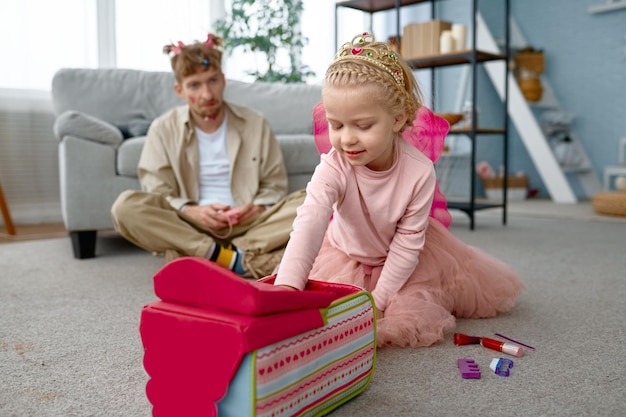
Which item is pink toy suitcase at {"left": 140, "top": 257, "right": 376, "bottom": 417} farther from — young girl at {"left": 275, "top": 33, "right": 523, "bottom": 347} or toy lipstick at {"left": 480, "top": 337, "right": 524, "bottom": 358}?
toy lipstick at {"left": 480, "top": 337, "right": 524, "bottom": 358}

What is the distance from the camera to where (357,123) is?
1037 mm

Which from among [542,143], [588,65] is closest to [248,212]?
[542,143]

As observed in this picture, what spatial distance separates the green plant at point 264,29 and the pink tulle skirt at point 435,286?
2.66 meters

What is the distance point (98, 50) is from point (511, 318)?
10.0 feet

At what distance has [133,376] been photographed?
1.01 metres

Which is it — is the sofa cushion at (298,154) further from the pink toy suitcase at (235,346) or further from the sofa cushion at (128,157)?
the pink toy suitcase at (235,346)

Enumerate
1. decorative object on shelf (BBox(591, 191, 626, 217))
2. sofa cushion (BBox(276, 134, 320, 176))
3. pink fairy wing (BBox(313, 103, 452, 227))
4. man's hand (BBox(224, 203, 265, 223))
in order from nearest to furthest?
1. pink fairy wing (BBox(313, 103, 452, 227))
2. man's hand (BBox(224, 203, 265, 223))
3. sofa cushion (BBox(276, 134, 320, 176))
4. decorative object on shelf (BBox(591, 191, 626, 217))

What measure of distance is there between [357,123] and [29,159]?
2828 mm

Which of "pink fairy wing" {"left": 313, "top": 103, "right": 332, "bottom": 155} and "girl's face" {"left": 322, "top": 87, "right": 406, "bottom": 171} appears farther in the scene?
"pink fairy wing" {"left": 313, "top": 103, "right": 332, "bottom": 155}

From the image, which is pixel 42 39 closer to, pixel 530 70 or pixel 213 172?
pixel 213 172

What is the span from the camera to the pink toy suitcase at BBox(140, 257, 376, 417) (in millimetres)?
702

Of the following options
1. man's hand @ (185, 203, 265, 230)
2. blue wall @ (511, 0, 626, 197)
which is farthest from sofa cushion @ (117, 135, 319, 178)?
blue wall @ (511, 0, 626, 197)

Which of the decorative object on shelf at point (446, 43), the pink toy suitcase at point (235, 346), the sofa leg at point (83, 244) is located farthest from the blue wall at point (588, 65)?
the pink toy suitcase at point (235, 346)

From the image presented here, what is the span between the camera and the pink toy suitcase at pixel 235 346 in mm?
702
